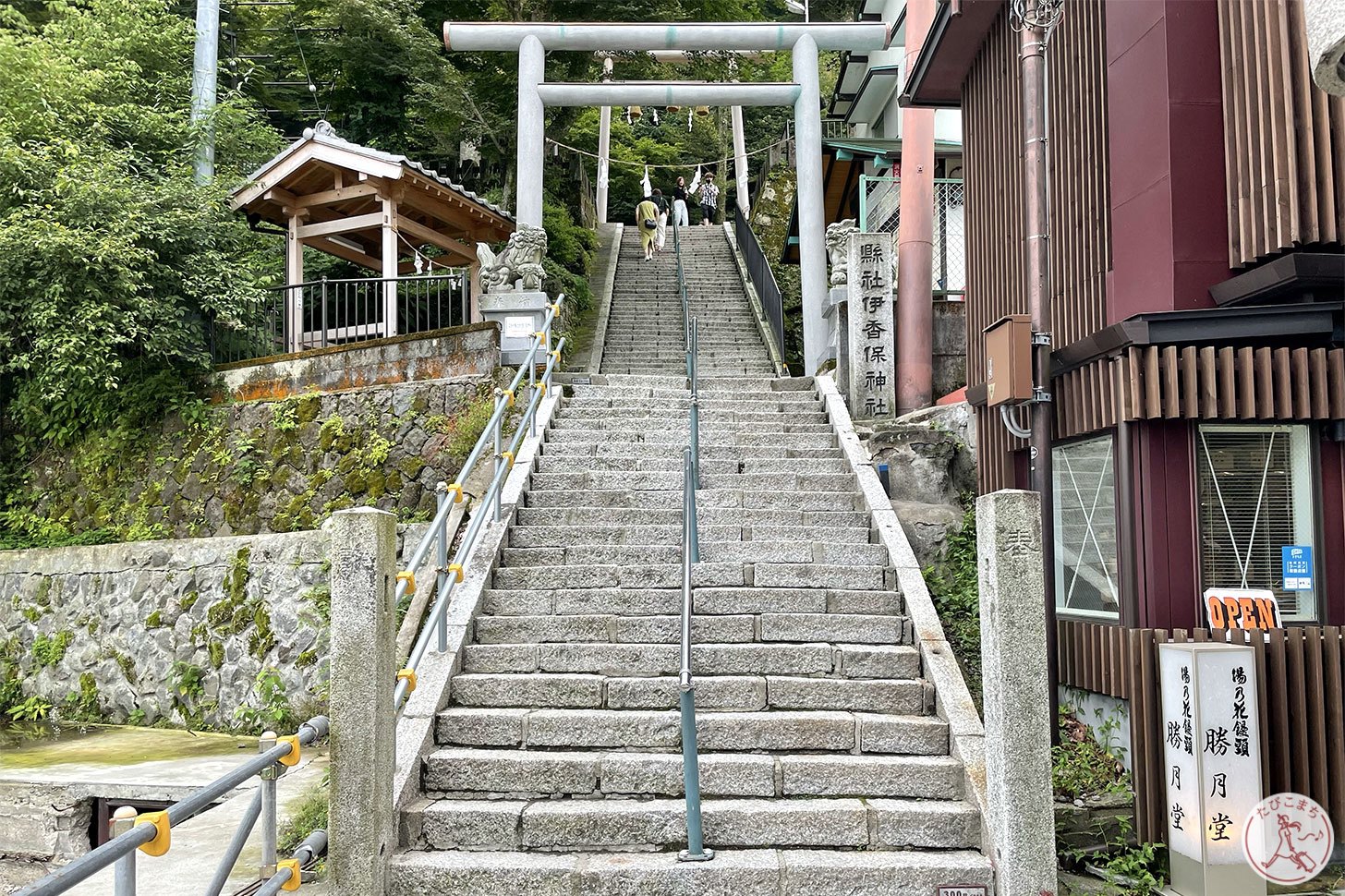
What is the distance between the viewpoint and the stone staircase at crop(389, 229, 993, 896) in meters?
4.95

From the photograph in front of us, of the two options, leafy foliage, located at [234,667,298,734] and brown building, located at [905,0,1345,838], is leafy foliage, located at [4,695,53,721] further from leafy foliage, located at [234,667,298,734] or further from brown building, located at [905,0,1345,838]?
brown building, located at [905,0,1345,838]

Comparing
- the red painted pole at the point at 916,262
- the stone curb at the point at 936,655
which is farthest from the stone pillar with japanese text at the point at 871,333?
the stone curb at the point at 936,655

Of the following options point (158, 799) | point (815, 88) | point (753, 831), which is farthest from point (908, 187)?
point (158, 799)

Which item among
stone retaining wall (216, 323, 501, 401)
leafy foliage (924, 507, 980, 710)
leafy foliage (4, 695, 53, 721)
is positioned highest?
stone retaining wall (216, 323, 501, 401)

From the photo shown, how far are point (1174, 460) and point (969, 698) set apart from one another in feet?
6.31

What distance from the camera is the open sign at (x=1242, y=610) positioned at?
580 centimetres

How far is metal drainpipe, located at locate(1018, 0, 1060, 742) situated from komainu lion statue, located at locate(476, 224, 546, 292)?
6.20m

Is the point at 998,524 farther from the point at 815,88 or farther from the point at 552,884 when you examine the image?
the point at 815,88

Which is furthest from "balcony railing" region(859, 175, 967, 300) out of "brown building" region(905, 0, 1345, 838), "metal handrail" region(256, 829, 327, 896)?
"metal handrail" region(256, 829, 327, 896)

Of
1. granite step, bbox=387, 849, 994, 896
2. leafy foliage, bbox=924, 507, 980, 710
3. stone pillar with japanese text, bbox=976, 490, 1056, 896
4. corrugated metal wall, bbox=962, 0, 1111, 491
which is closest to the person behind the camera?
stone pillar with japanese text, bbox=976, 490, 1056, 896

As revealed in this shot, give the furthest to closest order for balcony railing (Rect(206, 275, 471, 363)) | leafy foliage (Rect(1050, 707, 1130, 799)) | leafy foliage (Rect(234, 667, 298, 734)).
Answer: balcony railing (Rect(206, 275, 471, 363)) < leafy foliage (Rect(234, 667, 298, 734)) < leafy foliage (Rect(1050, 707, 1130, 799))

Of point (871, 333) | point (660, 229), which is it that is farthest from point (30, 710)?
point (660, 229)

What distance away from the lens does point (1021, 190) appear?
26.6ft

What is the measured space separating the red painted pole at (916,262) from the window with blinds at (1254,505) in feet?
15.4
